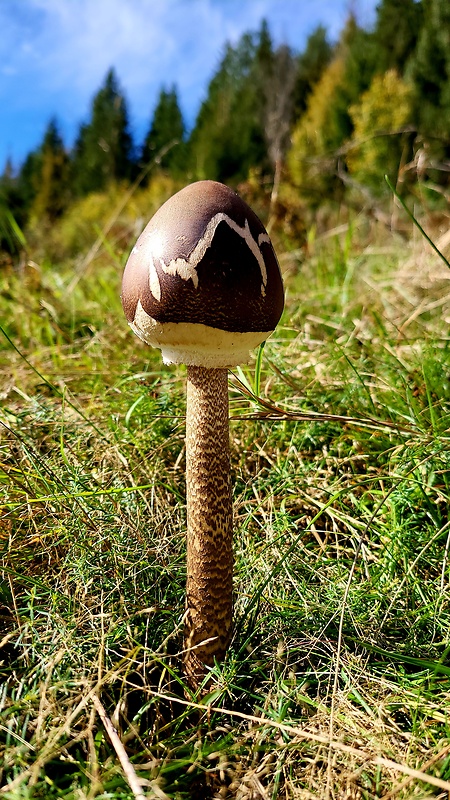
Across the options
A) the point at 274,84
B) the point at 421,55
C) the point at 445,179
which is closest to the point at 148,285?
the point at 445,179

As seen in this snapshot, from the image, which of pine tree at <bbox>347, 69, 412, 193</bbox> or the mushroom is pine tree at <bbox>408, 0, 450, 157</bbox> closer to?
pine tree at <bbox>347, 69, 412, 193</bbox>

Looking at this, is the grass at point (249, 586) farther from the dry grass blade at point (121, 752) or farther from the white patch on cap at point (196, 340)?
the white patch on cap at point (196, 340)

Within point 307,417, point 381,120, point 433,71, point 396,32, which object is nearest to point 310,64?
point 396,32

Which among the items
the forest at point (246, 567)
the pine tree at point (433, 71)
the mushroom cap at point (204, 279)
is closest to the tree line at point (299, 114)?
the pine tree at point (433, 71)

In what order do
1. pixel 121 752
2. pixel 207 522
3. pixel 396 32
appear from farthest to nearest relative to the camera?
1. pixel 396 32
2. pixel 207 522
3. pixel 121 752

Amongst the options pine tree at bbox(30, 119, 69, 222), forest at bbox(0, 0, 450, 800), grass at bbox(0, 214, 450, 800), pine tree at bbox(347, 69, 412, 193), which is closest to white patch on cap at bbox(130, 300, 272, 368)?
forest at bbox(0, 0, 450, 800)

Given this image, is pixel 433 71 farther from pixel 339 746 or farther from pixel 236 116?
pixel 339 746

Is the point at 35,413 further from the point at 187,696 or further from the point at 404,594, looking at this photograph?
the point at 404,594
